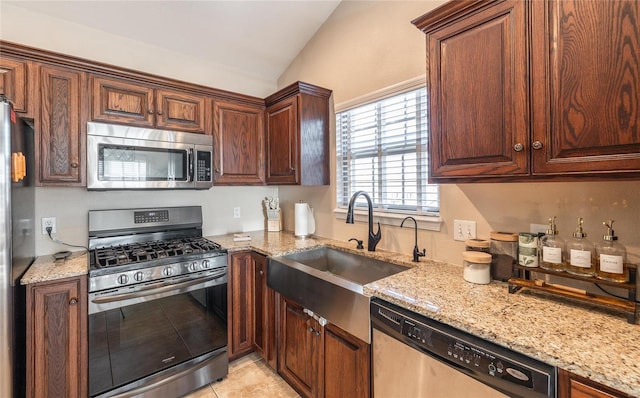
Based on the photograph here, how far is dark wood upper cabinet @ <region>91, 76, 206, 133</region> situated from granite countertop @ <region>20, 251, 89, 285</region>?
0.97 meters

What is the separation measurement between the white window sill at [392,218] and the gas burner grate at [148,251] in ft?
3.37

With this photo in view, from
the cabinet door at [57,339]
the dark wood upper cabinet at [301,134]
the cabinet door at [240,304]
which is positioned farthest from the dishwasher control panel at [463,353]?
the cabinet door at [57,339]

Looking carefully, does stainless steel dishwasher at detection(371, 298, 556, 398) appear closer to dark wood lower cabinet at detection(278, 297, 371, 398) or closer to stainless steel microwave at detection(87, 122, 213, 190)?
dark wood lower cabinet at detection(278, 297, 371, 398)

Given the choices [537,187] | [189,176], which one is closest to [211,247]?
[189,176]

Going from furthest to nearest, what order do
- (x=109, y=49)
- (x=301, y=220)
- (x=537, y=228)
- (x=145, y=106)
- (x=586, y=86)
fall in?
(x=301, y=220)
(x=109, y=49)
(x=145, y=106)
(x=537, y=228)
(x=586, y=86)

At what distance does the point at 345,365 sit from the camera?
4.87 feet

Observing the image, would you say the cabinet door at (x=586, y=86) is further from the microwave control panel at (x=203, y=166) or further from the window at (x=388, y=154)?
the microwave control panel at (x=203, y=166)

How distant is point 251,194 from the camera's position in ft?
10.1

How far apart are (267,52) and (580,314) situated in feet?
9.85

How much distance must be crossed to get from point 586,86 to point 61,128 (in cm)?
A: 273

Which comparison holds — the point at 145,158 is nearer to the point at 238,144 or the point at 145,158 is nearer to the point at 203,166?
the point at 203,166

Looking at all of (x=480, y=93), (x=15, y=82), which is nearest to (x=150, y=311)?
(x=15, y=82)

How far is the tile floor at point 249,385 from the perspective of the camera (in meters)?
1.96

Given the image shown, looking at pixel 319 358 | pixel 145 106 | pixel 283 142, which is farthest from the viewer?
pixel 283 142
